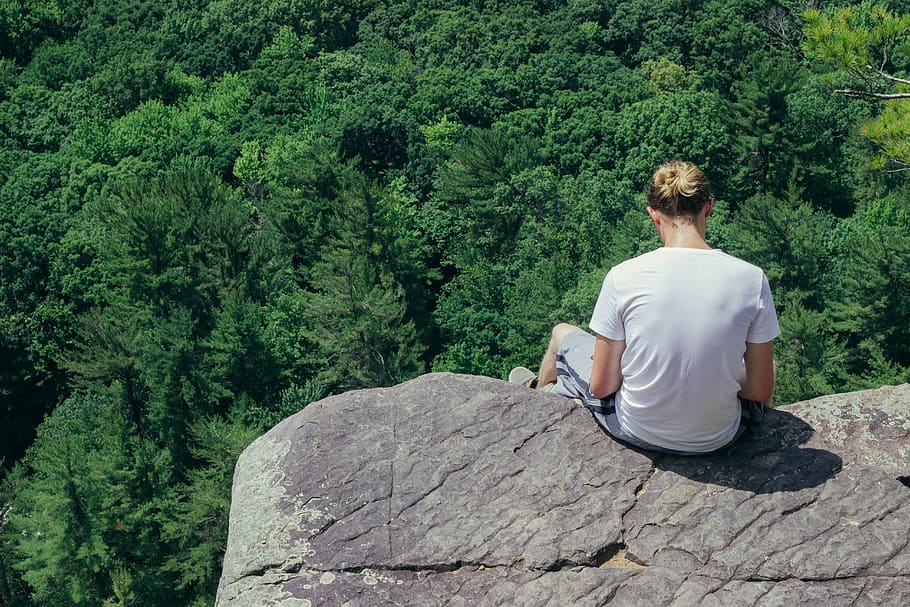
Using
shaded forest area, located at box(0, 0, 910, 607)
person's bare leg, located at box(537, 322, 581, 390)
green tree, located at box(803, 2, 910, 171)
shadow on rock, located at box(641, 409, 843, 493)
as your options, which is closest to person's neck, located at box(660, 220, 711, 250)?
shadow on rock, located at box(641, 409, 843, 493)

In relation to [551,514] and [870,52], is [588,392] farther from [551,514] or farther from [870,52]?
[870,52]

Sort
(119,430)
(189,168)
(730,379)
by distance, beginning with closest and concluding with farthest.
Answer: (730,379) → (119,430) → (189,168)

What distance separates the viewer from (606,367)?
6238 millimetres

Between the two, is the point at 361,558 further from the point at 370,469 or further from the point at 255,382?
the point at 255,382

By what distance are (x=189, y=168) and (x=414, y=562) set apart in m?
49.1

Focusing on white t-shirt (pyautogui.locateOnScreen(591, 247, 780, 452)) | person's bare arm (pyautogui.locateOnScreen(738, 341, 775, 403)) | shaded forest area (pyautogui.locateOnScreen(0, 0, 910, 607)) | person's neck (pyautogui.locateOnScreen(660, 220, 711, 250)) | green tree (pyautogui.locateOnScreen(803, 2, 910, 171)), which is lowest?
shaded forest area (pyautogui.locateOnScreen(0, 0, 910, 607))

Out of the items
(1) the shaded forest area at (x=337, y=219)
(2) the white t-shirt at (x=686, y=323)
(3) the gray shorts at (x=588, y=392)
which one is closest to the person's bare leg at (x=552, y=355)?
(3) the gray shorts at (x=588, y=392)

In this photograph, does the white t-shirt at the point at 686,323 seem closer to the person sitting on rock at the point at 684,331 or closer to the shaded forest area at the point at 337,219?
the person sitting on rock at the point at 684,331

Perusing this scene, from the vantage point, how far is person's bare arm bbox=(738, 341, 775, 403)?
597cm

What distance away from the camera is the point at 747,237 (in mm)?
41750

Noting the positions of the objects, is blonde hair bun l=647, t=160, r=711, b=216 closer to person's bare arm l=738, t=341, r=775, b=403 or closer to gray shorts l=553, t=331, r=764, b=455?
person's bare arm l=738, t=341, r=775, b=403

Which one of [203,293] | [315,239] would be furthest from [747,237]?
[203,293]

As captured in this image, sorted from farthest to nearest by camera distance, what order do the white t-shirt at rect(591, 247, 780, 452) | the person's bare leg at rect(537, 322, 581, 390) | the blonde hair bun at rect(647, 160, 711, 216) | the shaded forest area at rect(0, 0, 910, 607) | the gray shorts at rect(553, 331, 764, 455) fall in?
the shaded forest area at rect(0, 0, 910, 607)
the person's bare leg at rect(537, 322, 581, 390)
the gray shorts at rect(553, 331, 764, 455)
the blonde hair bun at rect(647, 160, 711, 216)
the white t-shirt at rect(591, 247, 780, 452)

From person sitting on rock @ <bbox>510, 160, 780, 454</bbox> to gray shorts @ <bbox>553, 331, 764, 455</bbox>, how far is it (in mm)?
86
